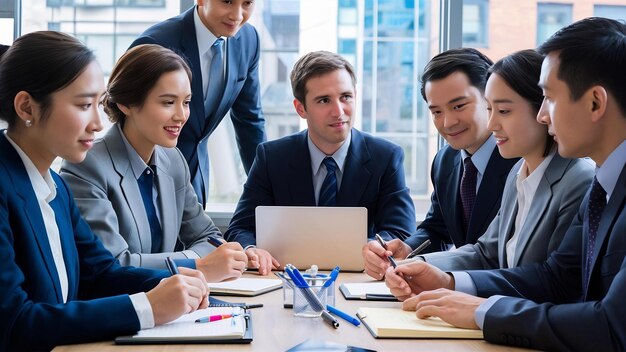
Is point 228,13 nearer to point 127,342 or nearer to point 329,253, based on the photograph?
point 329,253

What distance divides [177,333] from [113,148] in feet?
3.66

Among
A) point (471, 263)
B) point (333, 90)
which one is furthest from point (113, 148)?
point (471, 263)

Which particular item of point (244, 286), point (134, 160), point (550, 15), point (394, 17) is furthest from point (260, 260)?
point (550, 15)

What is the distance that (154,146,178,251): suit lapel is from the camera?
2.69 metres

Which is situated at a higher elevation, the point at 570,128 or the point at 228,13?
the point at 228,13

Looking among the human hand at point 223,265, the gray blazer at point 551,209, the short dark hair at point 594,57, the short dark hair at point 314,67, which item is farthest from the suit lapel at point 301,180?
the short dark hair at point 594,57

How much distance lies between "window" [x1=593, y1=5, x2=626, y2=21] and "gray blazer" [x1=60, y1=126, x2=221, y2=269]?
8.48 feet

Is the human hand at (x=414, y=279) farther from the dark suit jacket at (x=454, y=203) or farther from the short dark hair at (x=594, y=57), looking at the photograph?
the dark suit jacket at (x=454, y=203)

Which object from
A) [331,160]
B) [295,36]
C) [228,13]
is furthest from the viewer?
[295,36]

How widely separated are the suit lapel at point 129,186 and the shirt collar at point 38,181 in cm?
63

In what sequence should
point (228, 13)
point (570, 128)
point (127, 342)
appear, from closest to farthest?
point (127, 342), point (570, 128), point (228, 13)

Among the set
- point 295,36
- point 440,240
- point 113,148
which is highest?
point 295,36

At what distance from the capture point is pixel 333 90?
3188mm

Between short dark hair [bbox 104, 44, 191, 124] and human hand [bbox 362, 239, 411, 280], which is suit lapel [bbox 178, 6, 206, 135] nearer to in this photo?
short dark hair [bbox 104, 44, 191, 124]
